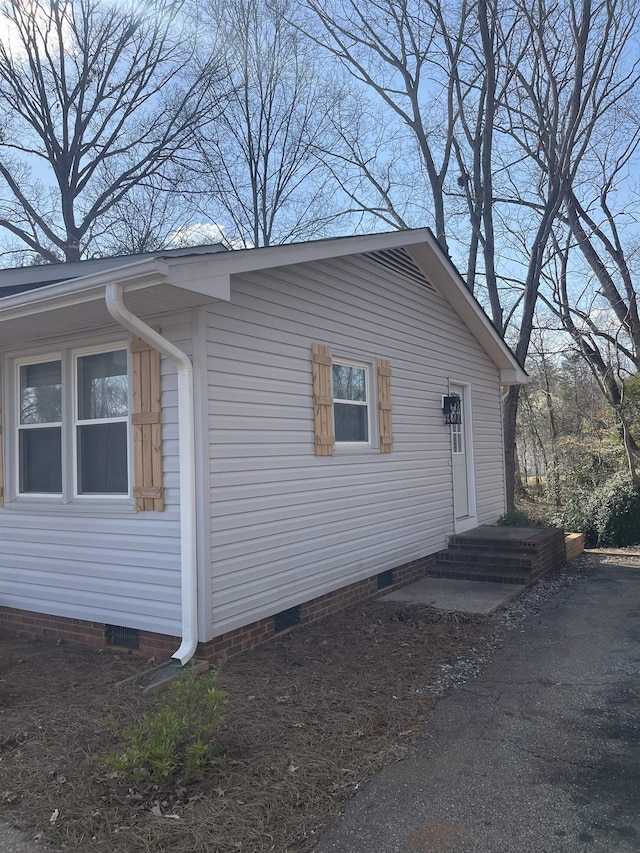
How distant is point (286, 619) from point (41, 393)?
3019 millimetres

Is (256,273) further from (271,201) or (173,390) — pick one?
(271,201)

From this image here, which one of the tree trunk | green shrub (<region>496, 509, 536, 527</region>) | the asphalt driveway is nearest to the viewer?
the asphalt driveway

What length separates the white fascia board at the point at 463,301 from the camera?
8156 millimetres

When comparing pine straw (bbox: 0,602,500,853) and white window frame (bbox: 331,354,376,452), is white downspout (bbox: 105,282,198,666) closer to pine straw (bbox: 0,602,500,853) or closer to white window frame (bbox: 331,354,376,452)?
pine straw (bbox: 0,602,500,853)

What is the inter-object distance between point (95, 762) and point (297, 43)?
56.3ft

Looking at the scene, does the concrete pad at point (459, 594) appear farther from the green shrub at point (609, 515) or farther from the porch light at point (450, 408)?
the green shrub at point (609, 515)

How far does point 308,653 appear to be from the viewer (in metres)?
5.27

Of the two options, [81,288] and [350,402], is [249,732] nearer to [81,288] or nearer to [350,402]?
[81,288]

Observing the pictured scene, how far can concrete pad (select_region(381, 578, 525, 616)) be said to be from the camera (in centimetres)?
677

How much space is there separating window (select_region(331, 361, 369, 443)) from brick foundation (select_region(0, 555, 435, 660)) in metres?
1.59

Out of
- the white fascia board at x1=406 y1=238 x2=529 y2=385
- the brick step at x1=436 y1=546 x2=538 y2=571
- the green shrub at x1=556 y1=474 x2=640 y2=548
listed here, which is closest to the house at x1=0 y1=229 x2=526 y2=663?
the white fascia board at x1=406 y1=238 x2=529 y2=385

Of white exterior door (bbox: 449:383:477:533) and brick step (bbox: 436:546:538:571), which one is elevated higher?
white exterior door (bbox: 449:383:477:533)

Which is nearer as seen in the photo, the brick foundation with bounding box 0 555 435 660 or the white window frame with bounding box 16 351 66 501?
the brick foundation with bounding box 0 555 435 660

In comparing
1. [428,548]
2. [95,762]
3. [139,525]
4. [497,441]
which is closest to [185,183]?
[497,441]
